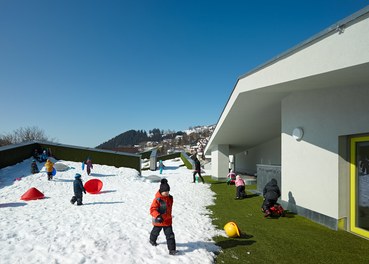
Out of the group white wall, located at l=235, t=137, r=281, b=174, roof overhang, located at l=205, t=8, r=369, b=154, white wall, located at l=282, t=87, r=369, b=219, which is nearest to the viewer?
roof overhang, located at l=205, t=8, r=369, b=154

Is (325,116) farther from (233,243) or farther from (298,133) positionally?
(233,243)

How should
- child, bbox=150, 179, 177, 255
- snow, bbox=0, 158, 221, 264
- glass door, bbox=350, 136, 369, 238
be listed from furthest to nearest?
glass door, bbox=350, 136, 369, 238 → child, bbox=150, 179, 177, 255 → snow, bbox=0, 158, 221, 264

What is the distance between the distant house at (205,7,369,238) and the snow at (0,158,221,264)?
3.40 meters

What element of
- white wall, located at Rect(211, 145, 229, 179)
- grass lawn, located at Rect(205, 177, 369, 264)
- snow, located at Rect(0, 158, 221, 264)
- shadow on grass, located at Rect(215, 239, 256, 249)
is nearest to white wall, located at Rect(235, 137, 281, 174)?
white wall, located at Rect(211, 145, 229, 179)

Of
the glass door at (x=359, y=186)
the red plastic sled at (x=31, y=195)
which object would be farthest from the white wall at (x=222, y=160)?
the glass door at (x=359, y=186)

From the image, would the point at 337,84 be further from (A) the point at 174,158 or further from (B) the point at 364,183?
(A) the point at 174,158

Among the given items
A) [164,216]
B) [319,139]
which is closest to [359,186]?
[319,139]

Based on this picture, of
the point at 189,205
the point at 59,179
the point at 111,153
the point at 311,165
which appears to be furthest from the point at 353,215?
the point at 111,153

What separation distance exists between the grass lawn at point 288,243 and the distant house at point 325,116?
2.12ft

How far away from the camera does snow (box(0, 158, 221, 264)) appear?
192 inches

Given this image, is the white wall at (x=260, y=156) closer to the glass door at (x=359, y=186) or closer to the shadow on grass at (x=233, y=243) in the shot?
the glass door at (x=359, y=186)

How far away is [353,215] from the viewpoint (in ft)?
20.9

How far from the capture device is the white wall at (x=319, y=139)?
20.6 ft

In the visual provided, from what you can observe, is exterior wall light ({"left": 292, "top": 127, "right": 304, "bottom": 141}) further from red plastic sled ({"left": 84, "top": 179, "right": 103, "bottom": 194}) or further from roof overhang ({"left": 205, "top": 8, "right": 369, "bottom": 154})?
red plastic sled ({"left": 84, "top": 179, "right": 103, "bottom": 194})
